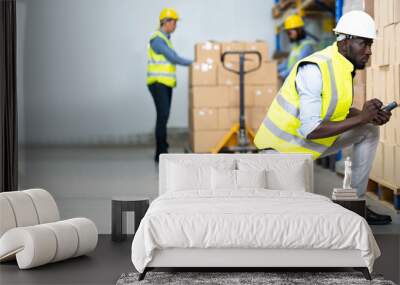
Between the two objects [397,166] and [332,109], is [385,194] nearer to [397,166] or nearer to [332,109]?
[397,166]

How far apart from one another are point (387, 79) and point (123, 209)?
8.13 feet

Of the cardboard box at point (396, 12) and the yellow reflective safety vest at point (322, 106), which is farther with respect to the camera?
the cardboard box at point (396, 12)

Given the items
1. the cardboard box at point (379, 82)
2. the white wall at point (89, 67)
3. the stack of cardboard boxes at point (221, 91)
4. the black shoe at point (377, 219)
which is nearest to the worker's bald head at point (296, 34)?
the stack of cardboard boxes at point (221, 91)

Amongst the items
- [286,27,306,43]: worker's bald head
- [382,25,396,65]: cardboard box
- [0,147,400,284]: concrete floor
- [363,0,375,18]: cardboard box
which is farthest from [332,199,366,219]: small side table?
[286,27,306,43]: worker's bald head

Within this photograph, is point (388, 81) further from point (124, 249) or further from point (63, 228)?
point (63, 228)

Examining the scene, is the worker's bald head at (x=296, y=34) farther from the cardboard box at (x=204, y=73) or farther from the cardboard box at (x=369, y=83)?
the cardboard box at (x=369, y=83)

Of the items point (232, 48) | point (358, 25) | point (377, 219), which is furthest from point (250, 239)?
point (232, 48)

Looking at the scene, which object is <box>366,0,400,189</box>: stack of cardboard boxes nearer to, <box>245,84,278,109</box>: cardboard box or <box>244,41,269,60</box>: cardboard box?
<box>245,84,278,109</box>: cardboard box

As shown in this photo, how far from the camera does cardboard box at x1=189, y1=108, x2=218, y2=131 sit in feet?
31.7

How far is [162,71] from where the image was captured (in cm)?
987

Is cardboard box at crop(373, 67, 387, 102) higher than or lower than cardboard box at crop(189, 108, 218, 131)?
higher

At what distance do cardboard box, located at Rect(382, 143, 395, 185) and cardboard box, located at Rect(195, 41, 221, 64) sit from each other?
11.9ft

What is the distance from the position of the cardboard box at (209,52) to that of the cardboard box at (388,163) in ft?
11.9

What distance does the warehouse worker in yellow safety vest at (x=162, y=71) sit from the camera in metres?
9.77
